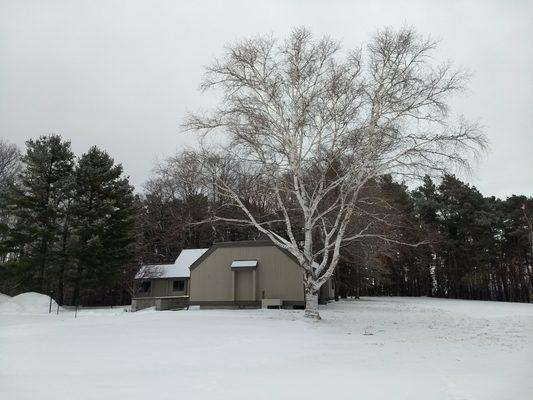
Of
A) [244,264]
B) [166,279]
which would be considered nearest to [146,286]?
[166,279]

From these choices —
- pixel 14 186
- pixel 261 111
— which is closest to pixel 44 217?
pixel 14 186

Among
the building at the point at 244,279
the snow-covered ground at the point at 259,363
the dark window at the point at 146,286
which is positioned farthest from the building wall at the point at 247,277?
the dark window at the point at 146,286

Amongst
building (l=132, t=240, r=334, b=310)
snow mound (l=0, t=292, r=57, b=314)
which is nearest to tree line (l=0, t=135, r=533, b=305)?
building (l=132, t=240, r=334, b=310)

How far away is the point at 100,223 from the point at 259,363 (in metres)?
24.0

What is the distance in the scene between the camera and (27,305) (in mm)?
22406

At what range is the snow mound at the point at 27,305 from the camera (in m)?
21.5

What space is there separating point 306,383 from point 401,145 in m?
11.2

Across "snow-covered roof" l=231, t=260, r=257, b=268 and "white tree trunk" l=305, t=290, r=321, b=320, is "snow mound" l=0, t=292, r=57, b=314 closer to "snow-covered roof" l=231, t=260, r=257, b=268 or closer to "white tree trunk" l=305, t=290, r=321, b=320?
"snow-covered roof" l=231, t=260, r=257, b=268

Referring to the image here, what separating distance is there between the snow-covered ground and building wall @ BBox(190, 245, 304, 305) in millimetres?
10043

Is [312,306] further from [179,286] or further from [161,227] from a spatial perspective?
[161,227]

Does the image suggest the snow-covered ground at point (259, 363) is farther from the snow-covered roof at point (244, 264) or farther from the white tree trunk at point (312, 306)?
the snow-covered roof at point (244, 264)

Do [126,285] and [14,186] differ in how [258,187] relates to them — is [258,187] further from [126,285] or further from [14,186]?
[126,285]

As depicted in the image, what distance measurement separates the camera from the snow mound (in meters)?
21.5

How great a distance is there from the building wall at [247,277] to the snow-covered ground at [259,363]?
10.0 metres
